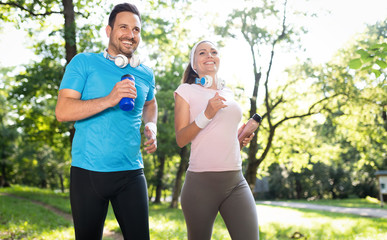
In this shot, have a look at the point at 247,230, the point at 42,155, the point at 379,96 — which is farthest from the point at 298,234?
the point at 42,155

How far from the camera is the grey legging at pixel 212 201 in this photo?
10.3 ft

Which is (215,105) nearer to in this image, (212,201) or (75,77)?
(212,201)

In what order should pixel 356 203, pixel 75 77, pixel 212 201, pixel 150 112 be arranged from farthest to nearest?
pixel 356 203 → pixel 150 112 → pixel 212 201 → pixel 75 77

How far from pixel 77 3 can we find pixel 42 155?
38098mm

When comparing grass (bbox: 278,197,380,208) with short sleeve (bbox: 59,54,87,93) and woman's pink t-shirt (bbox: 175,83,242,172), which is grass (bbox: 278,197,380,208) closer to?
woman's pink t-shirt (bbox: 175,83,242,172)

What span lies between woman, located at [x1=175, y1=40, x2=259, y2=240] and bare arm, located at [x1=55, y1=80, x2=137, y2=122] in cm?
87

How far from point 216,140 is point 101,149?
1087mm

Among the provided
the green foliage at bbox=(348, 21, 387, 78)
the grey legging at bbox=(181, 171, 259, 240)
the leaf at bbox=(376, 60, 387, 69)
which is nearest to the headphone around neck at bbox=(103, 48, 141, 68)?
the grey legging at bbox=(181, 171, 259, 240)

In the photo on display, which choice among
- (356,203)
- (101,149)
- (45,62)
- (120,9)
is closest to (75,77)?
(101,149)

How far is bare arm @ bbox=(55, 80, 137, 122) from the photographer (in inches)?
94.6

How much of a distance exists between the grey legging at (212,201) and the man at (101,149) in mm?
582

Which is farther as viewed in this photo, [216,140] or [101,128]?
[216,140]

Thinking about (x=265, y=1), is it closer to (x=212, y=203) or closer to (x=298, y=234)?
(x=298, y=234)

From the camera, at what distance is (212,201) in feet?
10.4
